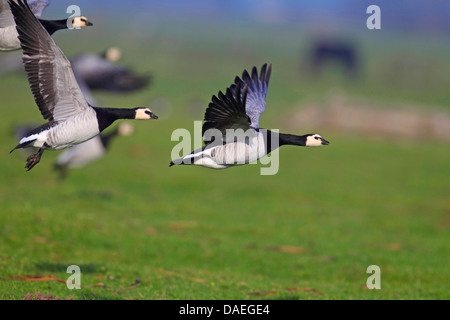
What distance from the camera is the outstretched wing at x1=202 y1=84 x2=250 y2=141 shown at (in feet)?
23.7

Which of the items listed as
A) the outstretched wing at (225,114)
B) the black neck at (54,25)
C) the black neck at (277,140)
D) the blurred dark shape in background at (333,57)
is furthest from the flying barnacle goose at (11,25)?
the blurred dark shape in background at (333,57)

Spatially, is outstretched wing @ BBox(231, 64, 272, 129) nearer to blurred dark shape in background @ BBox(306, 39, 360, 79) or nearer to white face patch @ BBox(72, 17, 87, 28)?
white face patch @ BBox(72, 17, 87, 28)

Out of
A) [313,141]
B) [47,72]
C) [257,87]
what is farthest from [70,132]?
[257,87]

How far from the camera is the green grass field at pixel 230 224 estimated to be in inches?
425

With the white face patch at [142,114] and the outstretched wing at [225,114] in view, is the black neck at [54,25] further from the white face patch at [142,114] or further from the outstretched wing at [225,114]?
the outstretched wing at [225,114]

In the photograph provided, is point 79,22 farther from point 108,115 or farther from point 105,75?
point 105,75

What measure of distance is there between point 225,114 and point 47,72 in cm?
207

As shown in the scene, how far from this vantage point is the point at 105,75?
1198 centimetres

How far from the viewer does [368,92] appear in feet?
215

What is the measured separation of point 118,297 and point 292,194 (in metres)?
13.4

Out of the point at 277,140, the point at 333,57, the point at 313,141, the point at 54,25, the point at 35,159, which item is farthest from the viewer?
the point at 333,57

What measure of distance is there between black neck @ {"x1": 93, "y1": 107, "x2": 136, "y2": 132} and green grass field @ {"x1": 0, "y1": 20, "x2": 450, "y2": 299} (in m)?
2.85

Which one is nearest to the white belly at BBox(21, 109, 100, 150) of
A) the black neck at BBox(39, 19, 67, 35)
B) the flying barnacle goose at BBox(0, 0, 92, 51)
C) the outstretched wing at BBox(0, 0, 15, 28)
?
the flying barnacle goose at BBox(0, 0, 92, 51)
